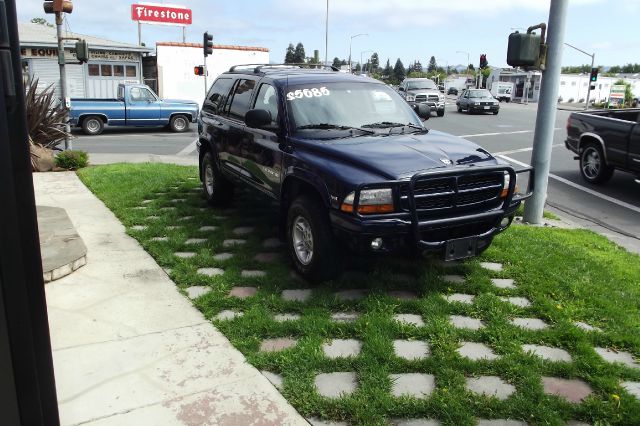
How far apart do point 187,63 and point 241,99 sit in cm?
2699

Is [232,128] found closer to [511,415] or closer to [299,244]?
[299,244]

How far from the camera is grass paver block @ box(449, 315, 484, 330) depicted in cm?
425

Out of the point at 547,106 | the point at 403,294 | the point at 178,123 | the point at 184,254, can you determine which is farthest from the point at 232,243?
the point at 178,123

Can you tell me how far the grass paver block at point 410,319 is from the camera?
14.1 feet

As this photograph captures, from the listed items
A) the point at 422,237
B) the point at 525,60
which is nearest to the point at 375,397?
the point at 422,237

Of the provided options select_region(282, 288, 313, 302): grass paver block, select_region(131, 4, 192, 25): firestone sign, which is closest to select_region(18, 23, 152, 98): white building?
select_region(131, 4, 192, 25): firestone sign

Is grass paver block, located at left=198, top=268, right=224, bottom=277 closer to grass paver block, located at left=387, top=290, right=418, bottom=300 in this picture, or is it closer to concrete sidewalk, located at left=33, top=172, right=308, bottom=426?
concrete sidewalk, located at left=33, top=172, right=308, bottom=426

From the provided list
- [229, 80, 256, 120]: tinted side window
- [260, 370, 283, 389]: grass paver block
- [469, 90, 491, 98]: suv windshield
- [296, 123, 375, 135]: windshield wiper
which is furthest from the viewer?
[469, 90, 491, 98]: suv windshield

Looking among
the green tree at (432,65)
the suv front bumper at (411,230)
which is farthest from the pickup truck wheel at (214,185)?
the green tree at (432,65)

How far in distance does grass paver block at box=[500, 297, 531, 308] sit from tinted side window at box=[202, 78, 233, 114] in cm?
428

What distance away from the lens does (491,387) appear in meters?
3.44

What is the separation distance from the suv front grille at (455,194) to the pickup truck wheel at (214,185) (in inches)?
143

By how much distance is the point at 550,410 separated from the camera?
3160mm

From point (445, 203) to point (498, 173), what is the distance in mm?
632
